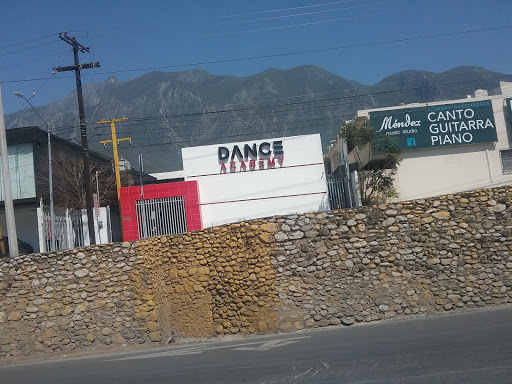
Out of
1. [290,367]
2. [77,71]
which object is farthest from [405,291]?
[77,71]

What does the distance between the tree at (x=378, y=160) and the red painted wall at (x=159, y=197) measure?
8.27m

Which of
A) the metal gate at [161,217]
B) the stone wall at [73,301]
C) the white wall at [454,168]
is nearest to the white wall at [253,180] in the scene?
the metal gate at [161,217]

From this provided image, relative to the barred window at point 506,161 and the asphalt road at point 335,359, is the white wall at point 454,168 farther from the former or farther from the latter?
the asphalt road at point 335,359

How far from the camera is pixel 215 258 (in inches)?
512

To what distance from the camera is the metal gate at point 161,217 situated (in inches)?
986

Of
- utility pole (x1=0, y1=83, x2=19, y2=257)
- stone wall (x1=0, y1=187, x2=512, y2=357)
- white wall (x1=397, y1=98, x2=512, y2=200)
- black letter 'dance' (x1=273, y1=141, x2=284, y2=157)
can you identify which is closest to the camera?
stone wall (x1=0, y1=187, x2=512, y2=357)

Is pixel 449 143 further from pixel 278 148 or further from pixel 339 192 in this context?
pixel 278 148

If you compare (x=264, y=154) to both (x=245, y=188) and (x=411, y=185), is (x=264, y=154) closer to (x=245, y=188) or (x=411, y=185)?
(x=245, y=188)

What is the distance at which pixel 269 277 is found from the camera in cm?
1259

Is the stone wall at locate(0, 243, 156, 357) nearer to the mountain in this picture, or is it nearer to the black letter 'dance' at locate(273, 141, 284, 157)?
the black letter 'dance' at locate(273, 141, 284, 157)

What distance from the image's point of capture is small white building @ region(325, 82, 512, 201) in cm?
2631

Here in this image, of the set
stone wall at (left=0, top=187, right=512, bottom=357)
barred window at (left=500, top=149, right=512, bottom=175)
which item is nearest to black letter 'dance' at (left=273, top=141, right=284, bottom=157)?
barred window at (left=500, top=149, right=512, bottom=175)

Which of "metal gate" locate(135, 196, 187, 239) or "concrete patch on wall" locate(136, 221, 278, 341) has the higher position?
"metal gate" locate(135, 196, 187, 239)

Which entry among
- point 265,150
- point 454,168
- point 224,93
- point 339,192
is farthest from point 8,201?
point 224,93
